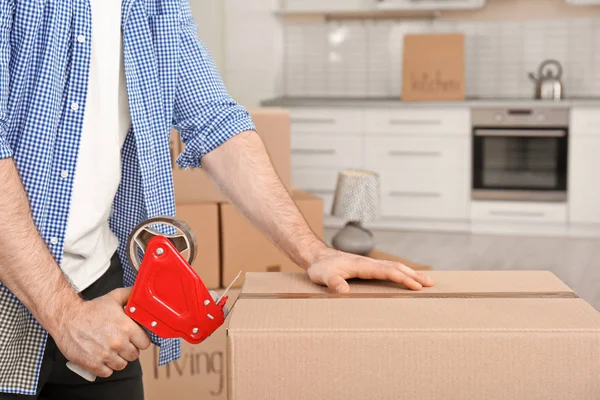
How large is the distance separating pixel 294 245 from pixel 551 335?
472 mm

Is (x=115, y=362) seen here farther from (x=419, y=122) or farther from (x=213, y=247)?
(x=419, y=122)

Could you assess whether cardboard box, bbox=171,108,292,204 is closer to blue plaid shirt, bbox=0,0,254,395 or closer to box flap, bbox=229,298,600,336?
blue plaid shirt, bbox=0,0,254,395

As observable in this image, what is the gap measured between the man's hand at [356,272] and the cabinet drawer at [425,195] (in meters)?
4.45

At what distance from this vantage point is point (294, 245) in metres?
1.17

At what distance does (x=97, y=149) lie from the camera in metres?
1.20

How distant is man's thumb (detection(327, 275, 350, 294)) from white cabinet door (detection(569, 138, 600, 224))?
178 inches

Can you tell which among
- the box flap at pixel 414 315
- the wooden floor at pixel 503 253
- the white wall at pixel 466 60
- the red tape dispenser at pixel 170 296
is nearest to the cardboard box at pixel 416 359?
the box flap at pixel 414 315

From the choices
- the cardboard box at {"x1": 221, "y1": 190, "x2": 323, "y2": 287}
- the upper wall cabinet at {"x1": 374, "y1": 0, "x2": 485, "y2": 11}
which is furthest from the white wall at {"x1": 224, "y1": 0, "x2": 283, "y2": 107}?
the cardboard box at {"x1": 221, "y1": 190, "x2": 323, "y2": 287}

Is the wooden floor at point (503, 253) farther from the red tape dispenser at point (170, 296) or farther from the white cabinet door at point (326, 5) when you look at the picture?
the red tape dispenser at point (170, 296)

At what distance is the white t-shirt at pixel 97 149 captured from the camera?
1.18 m

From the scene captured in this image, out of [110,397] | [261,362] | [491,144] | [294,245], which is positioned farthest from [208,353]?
[491,144]

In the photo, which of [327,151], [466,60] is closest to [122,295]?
[327,151]

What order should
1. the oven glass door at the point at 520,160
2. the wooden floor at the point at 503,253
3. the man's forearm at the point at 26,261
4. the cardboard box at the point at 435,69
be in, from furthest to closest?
the cardboard box at the point at 435,69 < the oven glass door at the point at 520,160 < the wooden floor at the point at 503,253 < the man's forearm at the point at 26,261

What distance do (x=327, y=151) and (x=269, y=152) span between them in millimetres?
3363
